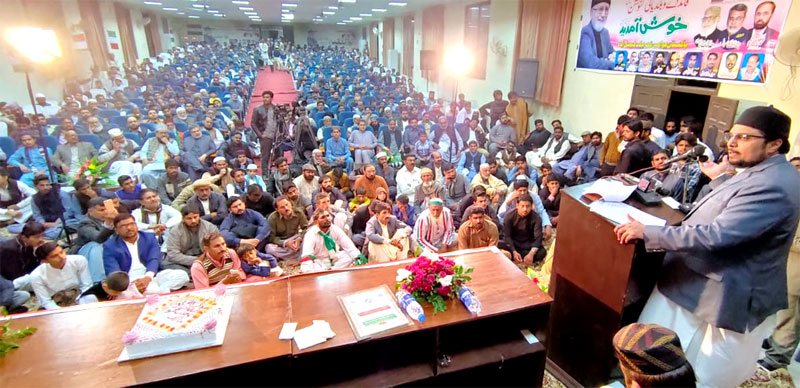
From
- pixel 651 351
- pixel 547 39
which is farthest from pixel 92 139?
pixel 547 39

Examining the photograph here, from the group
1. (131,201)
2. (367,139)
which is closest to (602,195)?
(131,201)

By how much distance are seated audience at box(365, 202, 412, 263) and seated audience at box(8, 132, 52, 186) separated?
458 cm

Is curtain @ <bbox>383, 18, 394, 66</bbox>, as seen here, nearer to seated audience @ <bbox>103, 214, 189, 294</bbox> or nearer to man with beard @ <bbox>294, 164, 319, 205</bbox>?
man with beard @ <bbox>294, 164, 319, 205</bbox>

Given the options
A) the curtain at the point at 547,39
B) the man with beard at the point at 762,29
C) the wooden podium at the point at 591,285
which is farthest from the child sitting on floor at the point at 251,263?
the curtain at the point at 547,39

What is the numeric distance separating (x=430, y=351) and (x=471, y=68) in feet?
33.2

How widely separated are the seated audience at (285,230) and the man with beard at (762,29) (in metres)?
Result: 5.17

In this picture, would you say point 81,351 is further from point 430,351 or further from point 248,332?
point 430,351

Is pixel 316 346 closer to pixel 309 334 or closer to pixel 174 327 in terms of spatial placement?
pixel 309 334

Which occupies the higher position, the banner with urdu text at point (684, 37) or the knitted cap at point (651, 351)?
the banner with urdu text at point (684, 37)

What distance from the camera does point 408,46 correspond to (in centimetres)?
1588

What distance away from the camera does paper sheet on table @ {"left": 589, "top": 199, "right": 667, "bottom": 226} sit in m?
1.80

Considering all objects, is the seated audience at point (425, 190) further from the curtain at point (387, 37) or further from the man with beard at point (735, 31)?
the curtain at point (387, 37)

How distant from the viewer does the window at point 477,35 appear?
10383 mm

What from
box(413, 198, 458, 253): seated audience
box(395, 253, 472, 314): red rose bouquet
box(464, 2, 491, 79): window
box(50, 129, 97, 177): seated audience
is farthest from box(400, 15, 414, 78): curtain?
box(395, 253, 472, 314): red rose bouquet
